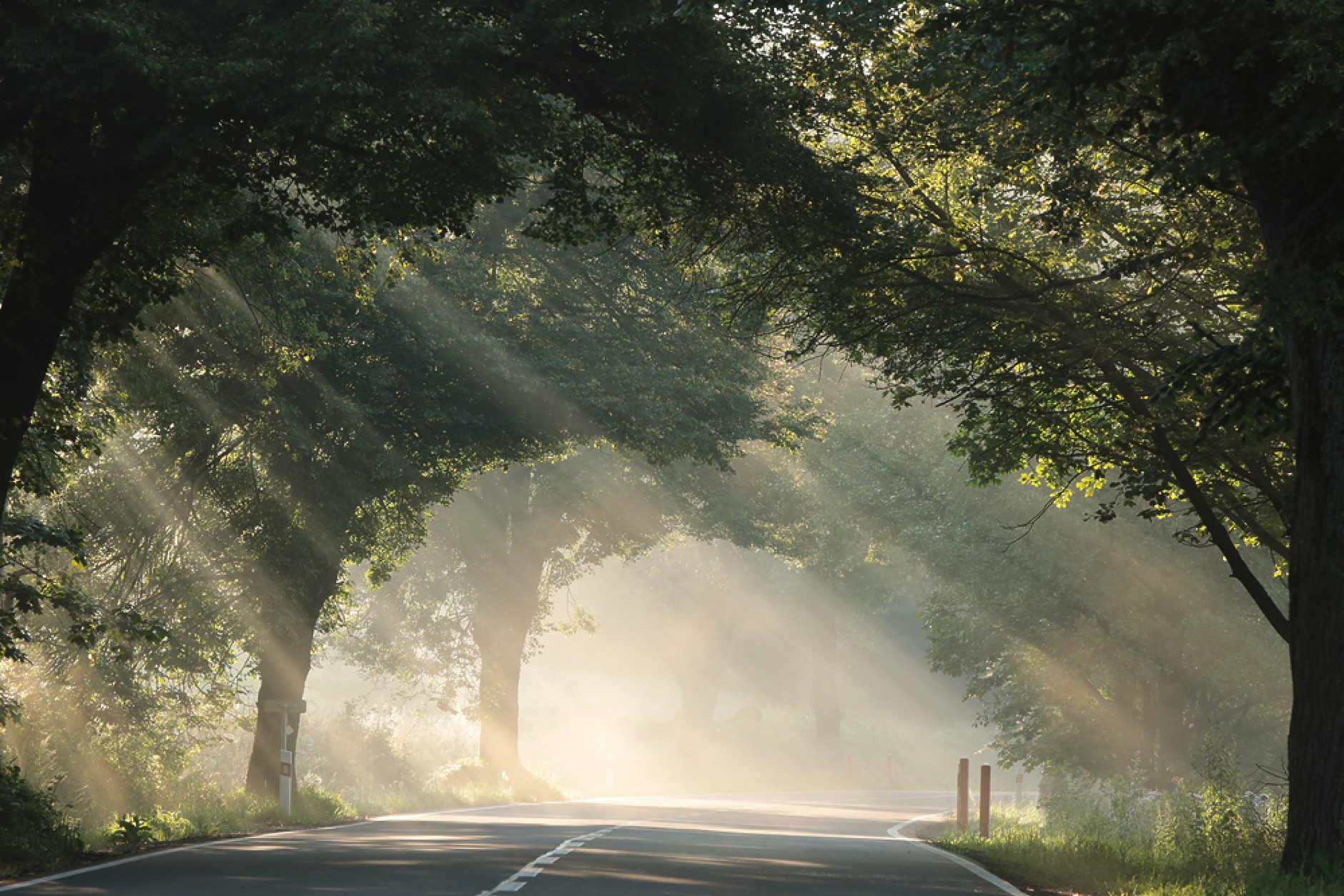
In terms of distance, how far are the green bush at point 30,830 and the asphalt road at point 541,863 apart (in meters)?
0.75

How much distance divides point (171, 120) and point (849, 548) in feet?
141

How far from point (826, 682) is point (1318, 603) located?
53958 mm

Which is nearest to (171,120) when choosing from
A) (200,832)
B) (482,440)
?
(200,832)

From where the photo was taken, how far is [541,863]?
12.2 metres

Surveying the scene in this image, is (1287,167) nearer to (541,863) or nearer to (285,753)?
(541,863)

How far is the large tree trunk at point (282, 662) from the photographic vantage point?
23578 millimetres

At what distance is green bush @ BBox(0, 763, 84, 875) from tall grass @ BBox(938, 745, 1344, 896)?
8.88 metres

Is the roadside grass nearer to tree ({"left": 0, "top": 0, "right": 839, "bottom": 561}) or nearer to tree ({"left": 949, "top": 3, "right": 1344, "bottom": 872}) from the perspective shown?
tree ({"left": 0, "top": 0, "right": 839, "bottom": 561})

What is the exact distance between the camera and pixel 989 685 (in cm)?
3538

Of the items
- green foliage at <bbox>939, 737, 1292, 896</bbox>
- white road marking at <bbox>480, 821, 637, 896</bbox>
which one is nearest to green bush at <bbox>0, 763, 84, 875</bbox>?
white road marking at <bbox>480, 821, 637, 896</bbox>

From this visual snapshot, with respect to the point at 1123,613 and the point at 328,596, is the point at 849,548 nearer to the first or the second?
the point at 1123,613

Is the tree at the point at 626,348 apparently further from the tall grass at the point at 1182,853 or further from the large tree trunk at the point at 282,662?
the tall grass at the point at 1182,853

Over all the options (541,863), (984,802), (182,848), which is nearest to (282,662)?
(182,848)

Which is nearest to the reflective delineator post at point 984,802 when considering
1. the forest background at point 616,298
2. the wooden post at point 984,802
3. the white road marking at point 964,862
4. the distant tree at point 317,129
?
the wooden post at point 984,802
